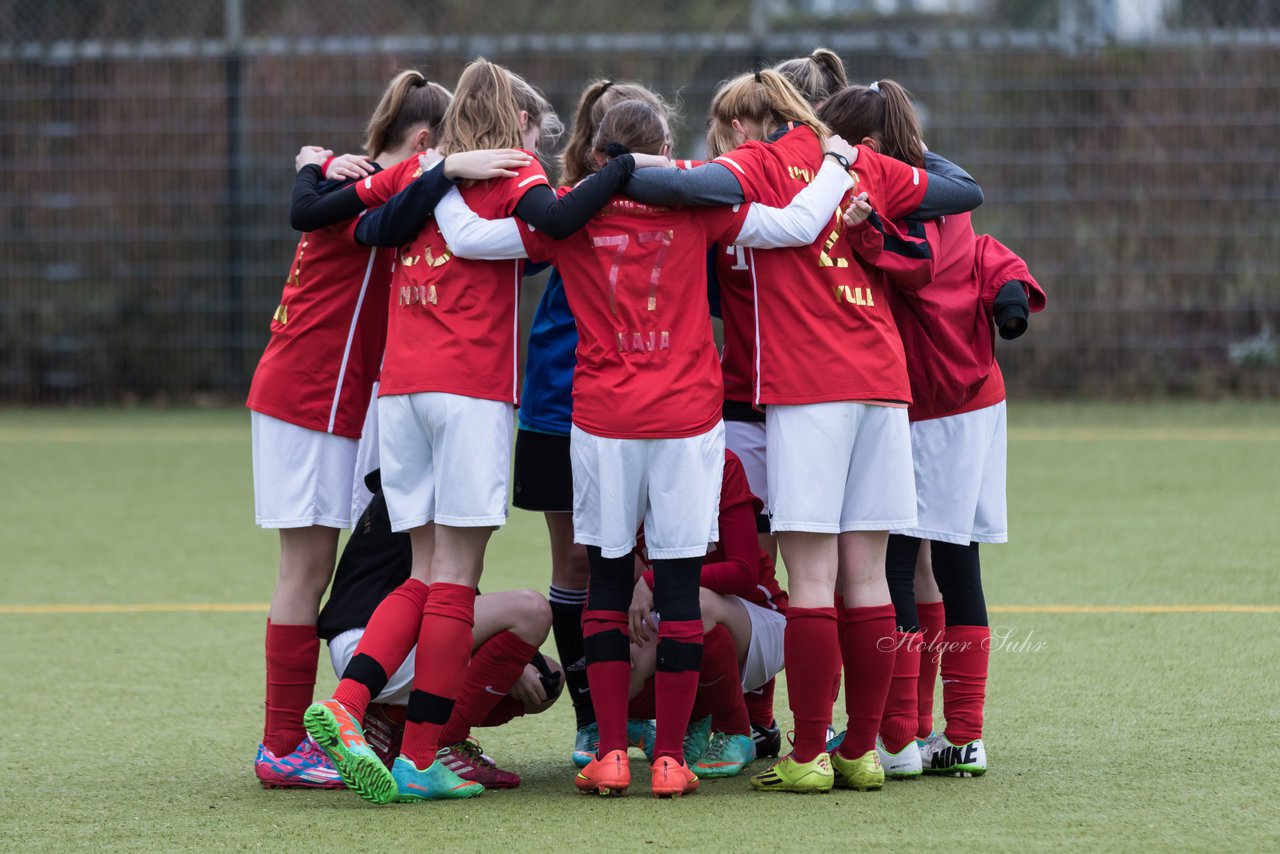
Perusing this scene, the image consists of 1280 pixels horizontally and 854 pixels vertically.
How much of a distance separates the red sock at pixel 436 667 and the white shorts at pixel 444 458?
6.6 inches

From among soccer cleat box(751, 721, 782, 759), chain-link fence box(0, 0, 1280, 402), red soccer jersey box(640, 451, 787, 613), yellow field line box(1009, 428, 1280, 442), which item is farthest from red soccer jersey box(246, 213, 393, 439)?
chain-link fence box(0, 0, 1280, 402)

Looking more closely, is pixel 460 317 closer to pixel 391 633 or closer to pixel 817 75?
pixel 391 633

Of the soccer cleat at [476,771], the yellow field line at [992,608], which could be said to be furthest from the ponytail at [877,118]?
the yellow field line at [992,608]

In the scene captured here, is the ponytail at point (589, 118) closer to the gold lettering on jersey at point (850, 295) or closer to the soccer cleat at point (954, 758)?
the gold lettering on jersey at point (850, 295)

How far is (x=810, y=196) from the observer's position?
136 inches

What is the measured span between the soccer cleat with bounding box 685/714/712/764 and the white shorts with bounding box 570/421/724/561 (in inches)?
20.4

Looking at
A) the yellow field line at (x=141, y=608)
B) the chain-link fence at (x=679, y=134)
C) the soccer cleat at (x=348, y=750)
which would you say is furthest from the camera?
the chain-link fence at (x=679, y=134)

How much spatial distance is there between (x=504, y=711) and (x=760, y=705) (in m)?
0.61

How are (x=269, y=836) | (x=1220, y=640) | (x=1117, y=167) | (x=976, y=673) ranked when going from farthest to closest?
(x=1117, y=167)
(x=1220, y=640)
(x=976, y=673)
(x=269, y=836)

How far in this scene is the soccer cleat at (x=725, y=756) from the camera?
3678mm

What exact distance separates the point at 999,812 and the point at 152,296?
920 cm

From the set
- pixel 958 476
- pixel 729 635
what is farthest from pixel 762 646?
pixel 958 476

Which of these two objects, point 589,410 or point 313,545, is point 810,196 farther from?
point 313,545

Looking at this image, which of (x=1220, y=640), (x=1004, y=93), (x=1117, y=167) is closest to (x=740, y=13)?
(x=1004, y=93)
